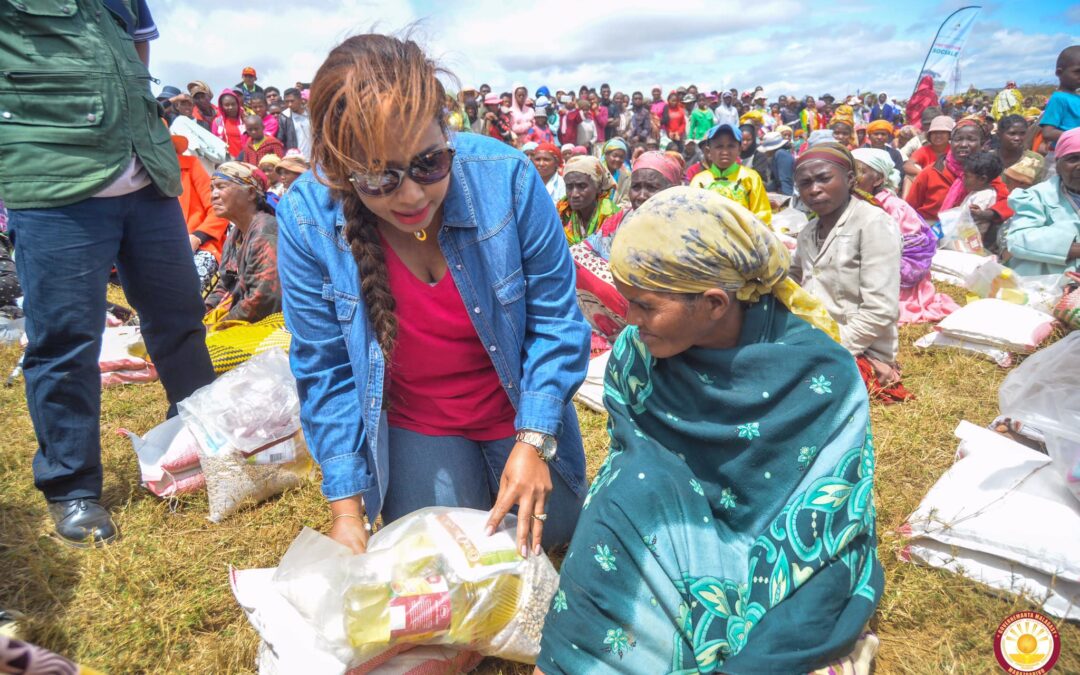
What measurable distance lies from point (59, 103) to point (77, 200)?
32 cm

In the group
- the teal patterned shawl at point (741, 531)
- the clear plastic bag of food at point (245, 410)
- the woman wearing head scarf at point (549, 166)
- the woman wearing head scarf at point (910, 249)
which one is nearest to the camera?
the teal patterned shawl at point (741, 531)

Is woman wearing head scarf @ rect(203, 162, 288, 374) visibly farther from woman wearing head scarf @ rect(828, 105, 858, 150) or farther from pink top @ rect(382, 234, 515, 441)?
woman wearing head scarf @ rect(828, 105, 858, 150)

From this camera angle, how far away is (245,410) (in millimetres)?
2691

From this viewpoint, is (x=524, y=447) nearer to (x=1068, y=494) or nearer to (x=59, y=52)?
(x=1068, y=494)

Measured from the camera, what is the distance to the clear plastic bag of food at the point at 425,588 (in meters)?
1.51

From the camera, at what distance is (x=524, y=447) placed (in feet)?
5.84

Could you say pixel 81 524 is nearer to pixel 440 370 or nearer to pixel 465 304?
pixel 440 370

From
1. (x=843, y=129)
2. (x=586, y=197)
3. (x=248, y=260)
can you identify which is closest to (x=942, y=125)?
(x=843, y=129)

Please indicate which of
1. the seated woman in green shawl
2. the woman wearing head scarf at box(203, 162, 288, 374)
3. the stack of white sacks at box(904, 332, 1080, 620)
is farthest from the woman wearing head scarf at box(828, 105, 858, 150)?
the seated woman in green shawl

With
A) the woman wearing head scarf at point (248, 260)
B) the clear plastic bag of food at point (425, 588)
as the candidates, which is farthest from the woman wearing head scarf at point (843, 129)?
the clear plastic bag of food at point (425, 588)

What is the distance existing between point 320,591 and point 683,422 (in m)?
0.94

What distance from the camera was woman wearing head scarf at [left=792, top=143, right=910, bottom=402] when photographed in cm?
352

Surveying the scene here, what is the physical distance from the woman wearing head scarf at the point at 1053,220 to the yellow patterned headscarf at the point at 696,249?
3.57m

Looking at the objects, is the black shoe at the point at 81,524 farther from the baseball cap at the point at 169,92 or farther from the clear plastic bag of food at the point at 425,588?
the baseball cap at the point at 169,92
